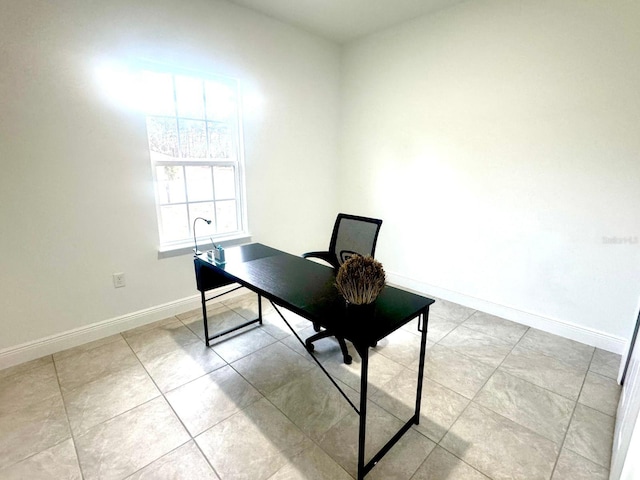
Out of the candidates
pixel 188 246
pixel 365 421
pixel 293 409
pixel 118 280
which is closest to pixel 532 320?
pixel 365 421

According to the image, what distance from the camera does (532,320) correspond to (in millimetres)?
2703

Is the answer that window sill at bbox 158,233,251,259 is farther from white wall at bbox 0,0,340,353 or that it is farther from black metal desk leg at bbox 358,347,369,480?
black metal desk leg at bbox 358,347,369,480

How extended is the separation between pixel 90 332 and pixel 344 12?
11.3ft

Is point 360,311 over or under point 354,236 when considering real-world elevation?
under

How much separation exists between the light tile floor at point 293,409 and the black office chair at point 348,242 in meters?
0.13

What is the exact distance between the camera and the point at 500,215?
2.76 meters

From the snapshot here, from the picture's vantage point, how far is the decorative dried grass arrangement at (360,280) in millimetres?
1386

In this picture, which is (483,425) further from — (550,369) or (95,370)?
(95,370)

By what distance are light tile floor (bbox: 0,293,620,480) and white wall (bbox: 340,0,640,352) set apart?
20.1 inches

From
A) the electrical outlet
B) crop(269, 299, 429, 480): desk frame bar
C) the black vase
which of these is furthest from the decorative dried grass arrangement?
the electrical outlet

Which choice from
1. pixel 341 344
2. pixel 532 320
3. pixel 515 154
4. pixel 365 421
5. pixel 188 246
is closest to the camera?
pixel 365 421

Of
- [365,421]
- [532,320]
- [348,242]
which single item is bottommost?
[532,320]

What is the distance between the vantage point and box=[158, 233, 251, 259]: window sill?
272cm

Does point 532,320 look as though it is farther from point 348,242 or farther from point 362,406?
point 362,406
